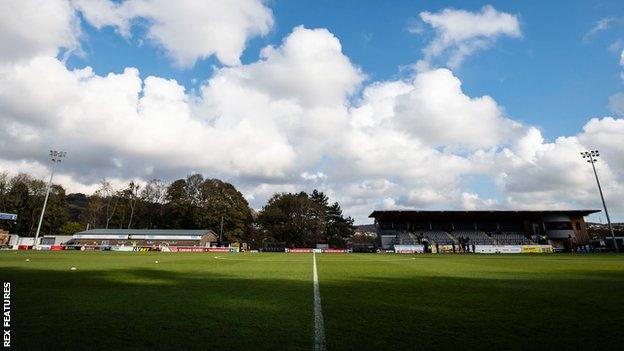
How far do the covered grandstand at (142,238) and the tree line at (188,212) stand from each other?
427 inches

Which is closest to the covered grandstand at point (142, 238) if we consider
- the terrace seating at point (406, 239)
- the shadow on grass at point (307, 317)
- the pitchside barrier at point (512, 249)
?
the terrace seating at point (406, 239)

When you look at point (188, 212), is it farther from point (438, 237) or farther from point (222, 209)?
point (438, 237)

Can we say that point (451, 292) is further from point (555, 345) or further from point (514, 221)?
point (514, 221)

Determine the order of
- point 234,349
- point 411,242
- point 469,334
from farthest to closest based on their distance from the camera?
1. point 411,242
2. point 469,334
3. point 234,349

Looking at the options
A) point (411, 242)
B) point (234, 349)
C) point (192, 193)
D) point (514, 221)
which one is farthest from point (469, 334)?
point (192, 193)

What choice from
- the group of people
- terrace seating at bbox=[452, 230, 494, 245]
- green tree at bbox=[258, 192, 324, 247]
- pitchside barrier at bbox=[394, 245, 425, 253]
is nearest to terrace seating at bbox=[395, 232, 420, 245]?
the group of people

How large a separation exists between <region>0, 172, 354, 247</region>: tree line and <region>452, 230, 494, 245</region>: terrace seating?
31725 mm

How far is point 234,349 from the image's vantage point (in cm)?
441

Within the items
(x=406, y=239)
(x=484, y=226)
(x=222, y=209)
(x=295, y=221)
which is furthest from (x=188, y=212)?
(x=484, y=226)

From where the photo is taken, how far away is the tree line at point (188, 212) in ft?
283

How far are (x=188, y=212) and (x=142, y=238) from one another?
14.3m

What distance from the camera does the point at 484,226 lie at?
244ft

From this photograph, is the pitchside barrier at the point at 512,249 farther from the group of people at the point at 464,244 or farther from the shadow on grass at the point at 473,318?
Answer: the shadow on grass at the point at 473,318

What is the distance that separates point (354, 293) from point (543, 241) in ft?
234
